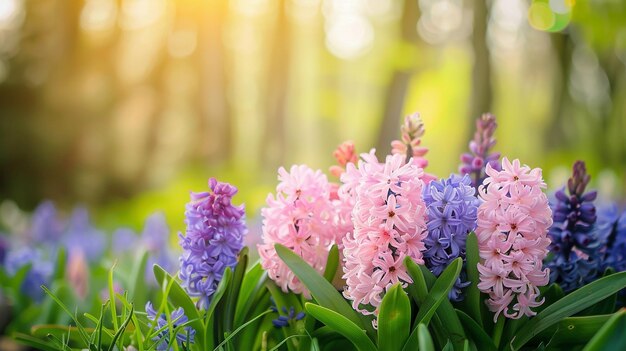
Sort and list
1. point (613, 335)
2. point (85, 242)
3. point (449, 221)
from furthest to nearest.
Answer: point (85, 242) < point (449, 221) < point (613, 335)

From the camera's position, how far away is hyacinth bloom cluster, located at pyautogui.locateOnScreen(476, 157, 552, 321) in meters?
2.09

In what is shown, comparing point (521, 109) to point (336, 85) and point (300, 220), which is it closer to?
point (336, 85)

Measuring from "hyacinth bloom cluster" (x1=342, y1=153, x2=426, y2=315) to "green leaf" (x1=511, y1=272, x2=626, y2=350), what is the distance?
431mm

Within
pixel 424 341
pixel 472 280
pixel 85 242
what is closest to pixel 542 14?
pixel 85 242

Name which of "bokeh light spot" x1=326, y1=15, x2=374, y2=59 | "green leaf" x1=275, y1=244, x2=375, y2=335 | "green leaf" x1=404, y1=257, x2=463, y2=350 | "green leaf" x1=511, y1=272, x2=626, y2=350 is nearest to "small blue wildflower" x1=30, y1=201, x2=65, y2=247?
"green leaf" x1=275, y1=244, x2=375, y2=335

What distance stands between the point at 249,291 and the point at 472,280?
2.83 ft

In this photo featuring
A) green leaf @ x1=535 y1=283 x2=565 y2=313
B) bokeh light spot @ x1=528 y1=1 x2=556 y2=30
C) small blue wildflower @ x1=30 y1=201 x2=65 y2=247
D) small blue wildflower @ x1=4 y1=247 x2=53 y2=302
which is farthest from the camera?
bokeh light spot @ x1=528 y1=1 x2=556 y2=30

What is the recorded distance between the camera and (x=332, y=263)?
2.41 m

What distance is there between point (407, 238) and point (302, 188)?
0.48 m

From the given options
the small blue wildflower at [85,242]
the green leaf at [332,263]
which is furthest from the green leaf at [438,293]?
the small blue wildflower at [85,242]

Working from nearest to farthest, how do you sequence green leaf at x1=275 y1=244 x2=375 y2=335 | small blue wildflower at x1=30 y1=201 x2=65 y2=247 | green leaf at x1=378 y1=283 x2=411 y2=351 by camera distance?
1. green leaf at x1=378 y1=283 x2=411 y2=351
2. green leaf at x1=275 y1=244 x2=375 y2=335
3. small blue wildflower at x1=30 y1=201 x2=65 y2=247

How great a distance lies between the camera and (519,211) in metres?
2.09

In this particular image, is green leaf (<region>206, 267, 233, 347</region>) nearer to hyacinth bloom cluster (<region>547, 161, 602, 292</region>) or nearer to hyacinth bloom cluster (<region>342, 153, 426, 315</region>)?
hyacinth bloom cluster (<region>342, 153, 426, 315</region>)

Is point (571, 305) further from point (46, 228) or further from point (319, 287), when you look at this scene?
point (46, 228)
